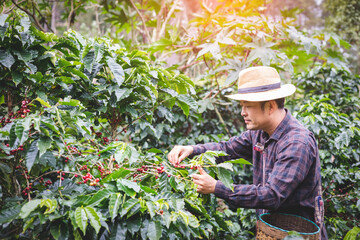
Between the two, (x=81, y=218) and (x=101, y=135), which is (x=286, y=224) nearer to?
(x=81, y=218)

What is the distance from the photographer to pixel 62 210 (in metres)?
1.13

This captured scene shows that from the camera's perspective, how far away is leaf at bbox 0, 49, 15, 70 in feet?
4.24

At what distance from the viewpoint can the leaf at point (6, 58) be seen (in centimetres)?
129

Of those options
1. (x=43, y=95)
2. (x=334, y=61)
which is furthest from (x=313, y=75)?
(x=43, y=95)

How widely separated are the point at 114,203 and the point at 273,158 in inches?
45.2

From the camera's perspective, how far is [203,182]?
144 cm

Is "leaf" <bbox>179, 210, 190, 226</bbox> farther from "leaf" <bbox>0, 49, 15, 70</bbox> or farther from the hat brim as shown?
"leaf" <bbox>0, 49, 15, 70</bbox>

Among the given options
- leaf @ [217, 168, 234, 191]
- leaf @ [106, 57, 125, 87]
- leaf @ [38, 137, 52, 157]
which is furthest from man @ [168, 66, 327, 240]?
leaf @ [38, 137, 52, 157]

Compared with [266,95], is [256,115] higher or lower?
lower

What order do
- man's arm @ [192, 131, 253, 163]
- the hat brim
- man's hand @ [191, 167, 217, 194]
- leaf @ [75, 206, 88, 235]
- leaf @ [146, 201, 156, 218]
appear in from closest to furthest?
leaf @ [75, 206, 88, 235] < leaf @ [146, 201, 156, 218] < man's hand @ [191, 167, 217, 194] < the hat brim < man's arm @ [192, 131, 253, 163]

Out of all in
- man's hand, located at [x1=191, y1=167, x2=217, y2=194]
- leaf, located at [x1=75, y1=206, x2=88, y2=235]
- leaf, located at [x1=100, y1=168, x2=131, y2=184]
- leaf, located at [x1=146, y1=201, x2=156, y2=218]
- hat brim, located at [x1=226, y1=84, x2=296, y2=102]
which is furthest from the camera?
hat brim, located at [x1=226, y1=84, x2=296, y2=102]

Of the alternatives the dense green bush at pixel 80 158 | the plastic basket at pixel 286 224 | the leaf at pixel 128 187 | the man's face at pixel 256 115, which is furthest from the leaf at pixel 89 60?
the plastic basket at pixel 286 224

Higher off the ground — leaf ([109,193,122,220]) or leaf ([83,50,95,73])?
leaf ([83,50,95,73])

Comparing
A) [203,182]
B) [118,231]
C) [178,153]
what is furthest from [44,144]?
[178,153]
